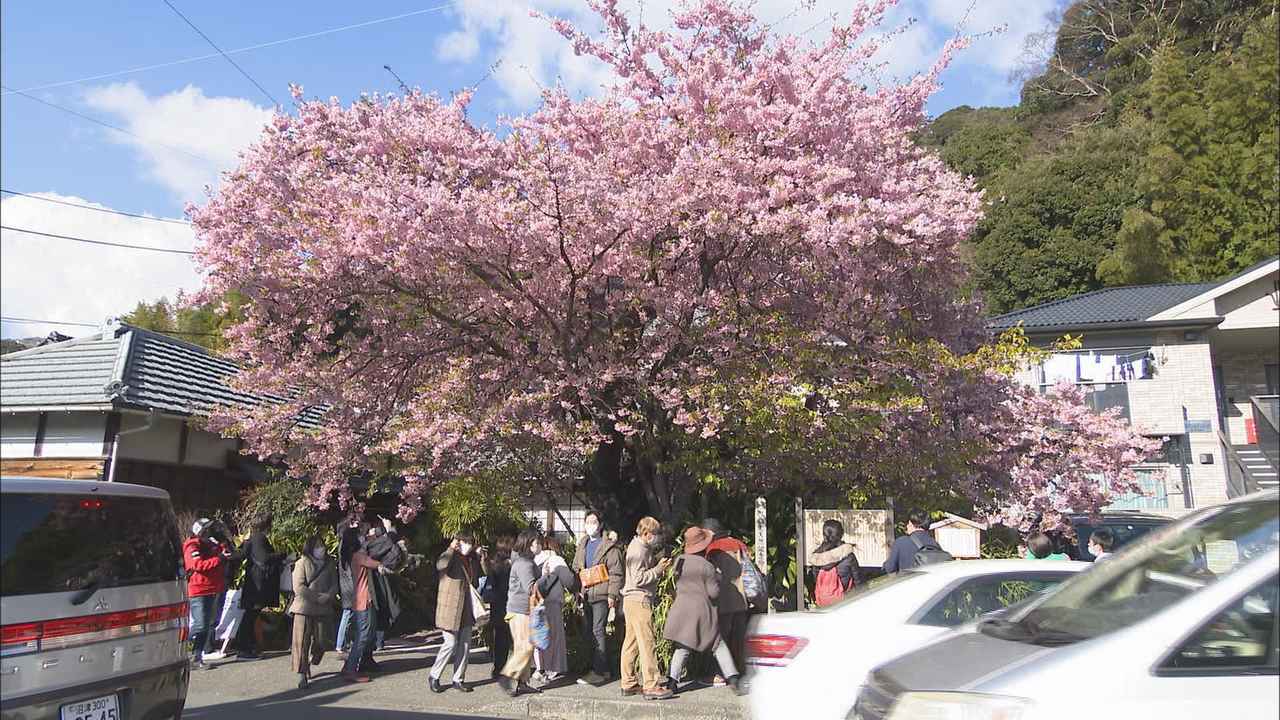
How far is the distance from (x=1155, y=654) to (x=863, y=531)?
20.4 ft

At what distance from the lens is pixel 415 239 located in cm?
870

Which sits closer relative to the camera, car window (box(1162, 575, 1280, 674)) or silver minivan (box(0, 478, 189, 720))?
car window (box(1162, 575, 1280, 674))

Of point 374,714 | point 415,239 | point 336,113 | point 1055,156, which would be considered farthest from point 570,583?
point 1055,156

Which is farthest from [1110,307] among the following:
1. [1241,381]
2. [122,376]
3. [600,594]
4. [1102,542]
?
[122,376]

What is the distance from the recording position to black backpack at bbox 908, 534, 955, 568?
7.76 metres

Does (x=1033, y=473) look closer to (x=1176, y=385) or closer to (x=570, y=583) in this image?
(x=570, y=583)

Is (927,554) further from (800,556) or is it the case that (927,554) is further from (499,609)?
(499,609)

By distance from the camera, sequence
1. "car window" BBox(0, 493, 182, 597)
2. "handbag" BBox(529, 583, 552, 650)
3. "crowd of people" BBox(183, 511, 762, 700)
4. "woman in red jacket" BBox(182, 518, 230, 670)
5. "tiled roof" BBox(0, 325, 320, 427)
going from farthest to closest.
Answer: "woman in red jacket" BBox(182, 518, 230, 670) < "handbag" BBox(529, 583, 552, 650) < "crowd of people" BBox(183, 511, 762, 700) < "tiled roof" BBox(0, 325, 320, 427) < "car window" BBox(0, 493, 182, 597)

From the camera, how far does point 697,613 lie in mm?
7715

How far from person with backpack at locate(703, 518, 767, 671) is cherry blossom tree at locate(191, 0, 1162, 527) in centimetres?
116

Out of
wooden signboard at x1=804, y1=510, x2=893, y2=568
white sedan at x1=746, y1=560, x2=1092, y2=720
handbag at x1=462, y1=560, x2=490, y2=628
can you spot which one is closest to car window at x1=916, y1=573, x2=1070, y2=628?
white sedan at x1=746, y1=560, x2=1092, y2=720

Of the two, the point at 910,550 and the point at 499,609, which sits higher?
the point at 910,550

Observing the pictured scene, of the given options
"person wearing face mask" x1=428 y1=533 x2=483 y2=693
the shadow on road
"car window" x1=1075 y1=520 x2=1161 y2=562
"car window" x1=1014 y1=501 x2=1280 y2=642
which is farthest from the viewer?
"car window" x1=1075 y1=520 x2=1161 y2=562

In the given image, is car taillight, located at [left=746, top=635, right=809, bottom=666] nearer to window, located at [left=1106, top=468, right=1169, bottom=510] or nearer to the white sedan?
the white sedan
